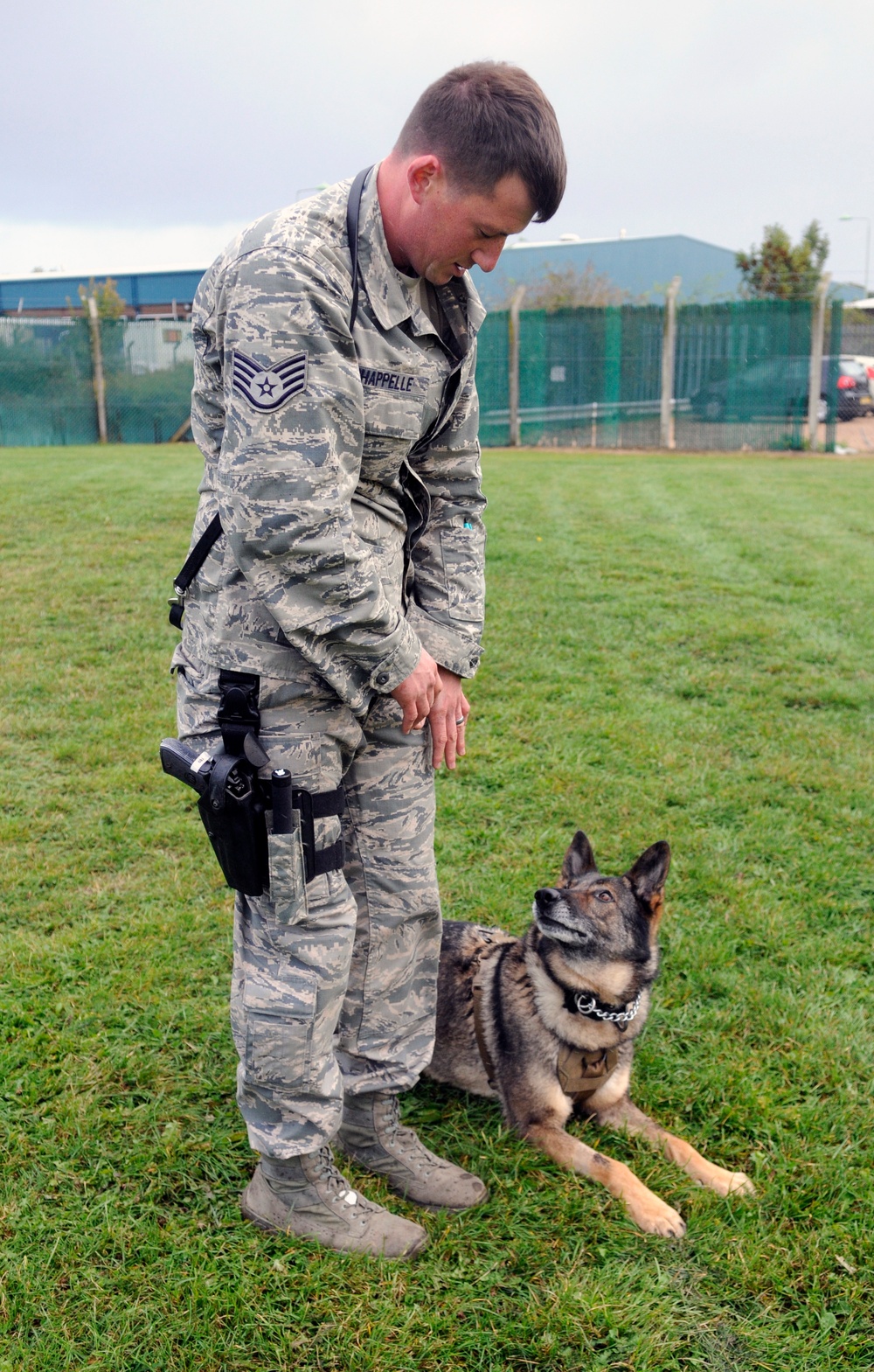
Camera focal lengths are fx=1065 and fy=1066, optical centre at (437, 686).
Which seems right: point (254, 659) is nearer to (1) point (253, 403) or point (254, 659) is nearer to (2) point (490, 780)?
(1) point (253, 403)

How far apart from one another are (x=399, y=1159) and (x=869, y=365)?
814 inches

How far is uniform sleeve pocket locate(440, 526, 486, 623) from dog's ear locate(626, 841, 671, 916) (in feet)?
2.61

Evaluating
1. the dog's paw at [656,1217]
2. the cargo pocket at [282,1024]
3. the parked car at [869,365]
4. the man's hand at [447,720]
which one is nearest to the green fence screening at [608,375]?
the parked car at [869,365]

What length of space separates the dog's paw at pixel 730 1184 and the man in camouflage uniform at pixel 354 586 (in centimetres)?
A: 58

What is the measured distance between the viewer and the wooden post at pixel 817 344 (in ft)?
52.2

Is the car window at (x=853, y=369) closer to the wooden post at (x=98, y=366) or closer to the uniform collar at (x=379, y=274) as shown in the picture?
the wooden post at (x=98, y=366)

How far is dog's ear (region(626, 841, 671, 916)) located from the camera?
2.78 metres

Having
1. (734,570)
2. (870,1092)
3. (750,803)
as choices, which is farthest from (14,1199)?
(734,570)

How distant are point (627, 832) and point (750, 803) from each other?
0.70 meters

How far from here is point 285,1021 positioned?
7.02 ft

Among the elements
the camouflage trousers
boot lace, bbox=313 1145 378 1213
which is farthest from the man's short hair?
boot lace, bbox=313 1145 378 1213

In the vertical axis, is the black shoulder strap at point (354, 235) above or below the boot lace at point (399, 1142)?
above

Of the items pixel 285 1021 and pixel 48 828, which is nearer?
pixel 285 1021

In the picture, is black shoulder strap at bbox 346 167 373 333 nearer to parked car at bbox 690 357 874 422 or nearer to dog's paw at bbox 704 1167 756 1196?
dog's paw at bbox 704 1167 756 1196
